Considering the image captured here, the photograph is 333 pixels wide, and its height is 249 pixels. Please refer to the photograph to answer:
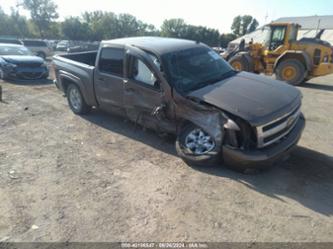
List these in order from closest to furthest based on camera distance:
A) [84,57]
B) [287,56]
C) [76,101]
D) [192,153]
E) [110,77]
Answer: [192,153]
[110,77]
[76,101]
[84,57]
[287,56]

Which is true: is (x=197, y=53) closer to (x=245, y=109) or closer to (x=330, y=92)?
(x=245, y=109)

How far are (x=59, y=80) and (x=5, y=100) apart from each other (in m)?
2.51

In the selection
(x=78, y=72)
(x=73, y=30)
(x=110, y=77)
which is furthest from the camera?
(x=73, y=30)

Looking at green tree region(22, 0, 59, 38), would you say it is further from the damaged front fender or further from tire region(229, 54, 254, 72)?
the damaged front fender

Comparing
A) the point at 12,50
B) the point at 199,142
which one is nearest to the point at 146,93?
the point at 199,142

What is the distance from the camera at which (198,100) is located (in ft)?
13.8

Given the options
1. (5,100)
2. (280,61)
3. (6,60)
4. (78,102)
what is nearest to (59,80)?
(78,102)

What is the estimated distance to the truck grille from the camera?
379 cm

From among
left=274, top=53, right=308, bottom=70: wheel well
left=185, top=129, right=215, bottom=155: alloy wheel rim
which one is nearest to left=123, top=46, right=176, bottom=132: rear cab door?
left=185, top=129, right=215, bottom=155: alloy wheel rim

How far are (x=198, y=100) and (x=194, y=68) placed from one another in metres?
0.97

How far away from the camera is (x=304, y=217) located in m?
3.21

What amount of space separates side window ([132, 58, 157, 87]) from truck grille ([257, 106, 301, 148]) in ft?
6.32

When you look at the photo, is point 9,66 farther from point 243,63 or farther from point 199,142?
point 199,142

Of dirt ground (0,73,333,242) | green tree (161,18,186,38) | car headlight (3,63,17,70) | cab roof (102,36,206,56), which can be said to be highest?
cab roof (102,36,206,56)
